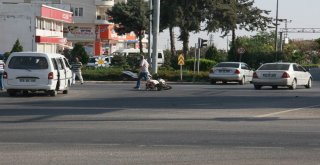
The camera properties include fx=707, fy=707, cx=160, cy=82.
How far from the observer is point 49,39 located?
74.1m

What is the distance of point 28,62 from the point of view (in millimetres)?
26078

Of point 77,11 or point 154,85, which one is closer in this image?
point 154,85

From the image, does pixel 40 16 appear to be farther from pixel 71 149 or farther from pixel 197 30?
pixel 71 149

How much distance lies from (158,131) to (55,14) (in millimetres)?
63770

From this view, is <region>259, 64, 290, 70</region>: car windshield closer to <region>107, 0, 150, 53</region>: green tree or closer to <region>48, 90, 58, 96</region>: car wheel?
<region>48, 90, 58, 96</region>: car wheel

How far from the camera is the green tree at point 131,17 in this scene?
8519cm

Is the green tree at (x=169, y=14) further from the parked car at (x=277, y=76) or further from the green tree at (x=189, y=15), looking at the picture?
the parked car at (x=277, y=76)

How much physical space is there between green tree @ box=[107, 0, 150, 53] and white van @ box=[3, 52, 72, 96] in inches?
2295

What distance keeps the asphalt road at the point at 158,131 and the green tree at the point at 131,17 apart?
6063 cm

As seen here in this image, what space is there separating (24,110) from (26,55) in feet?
20.9

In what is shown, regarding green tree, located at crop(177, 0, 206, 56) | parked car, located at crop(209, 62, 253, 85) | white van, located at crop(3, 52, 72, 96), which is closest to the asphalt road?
white van, located at crop(3, 52, 72, 96)

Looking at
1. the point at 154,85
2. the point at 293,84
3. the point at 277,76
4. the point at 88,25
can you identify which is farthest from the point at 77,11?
the point at 154,85

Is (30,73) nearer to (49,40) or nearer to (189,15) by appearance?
(189,15)

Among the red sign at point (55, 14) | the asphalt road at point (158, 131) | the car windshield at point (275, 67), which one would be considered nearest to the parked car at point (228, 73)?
the car windshield at point (275, 67)
